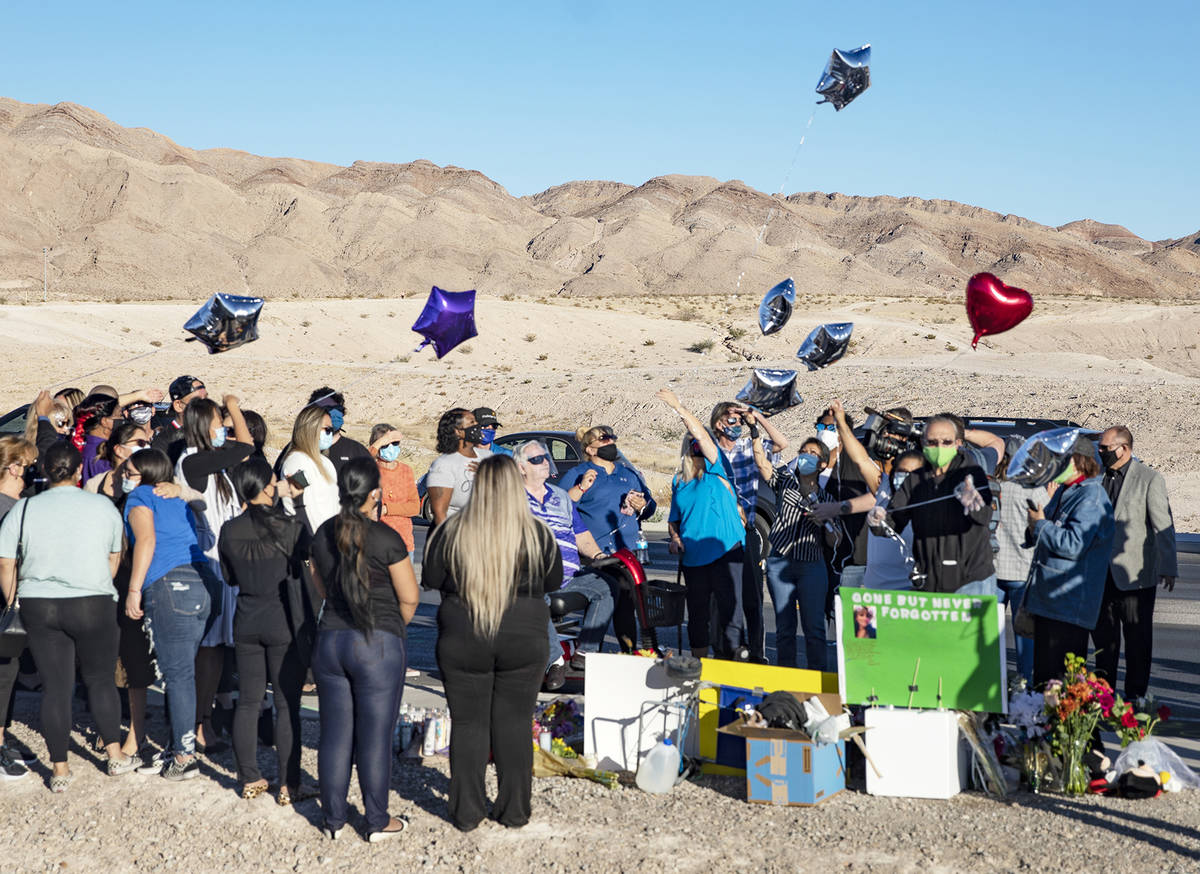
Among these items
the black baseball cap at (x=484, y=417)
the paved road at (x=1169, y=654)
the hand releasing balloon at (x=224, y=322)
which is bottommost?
the paved road at (x=1169, y=654)

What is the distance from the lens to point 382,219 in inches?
5689

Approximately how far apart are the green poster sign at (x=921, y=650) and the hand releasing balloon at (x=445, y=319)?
539 cm

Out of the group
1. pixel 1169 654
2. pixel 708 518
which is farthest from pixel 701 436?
pixel 1169 654

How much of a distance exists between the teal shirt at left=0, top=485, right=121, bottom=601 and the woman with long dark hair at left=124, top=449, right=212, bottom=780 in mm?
177

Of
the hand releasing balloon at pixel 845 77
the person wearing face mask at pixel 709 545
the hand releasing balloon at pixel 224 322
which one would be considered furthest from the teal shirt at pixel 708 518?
the hand releasing balloon at pixel 845 77

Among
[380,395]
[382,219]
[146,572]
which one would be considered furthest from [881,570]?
[382,219]

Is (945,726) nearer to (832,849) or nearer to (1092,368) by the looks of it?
(832,849)

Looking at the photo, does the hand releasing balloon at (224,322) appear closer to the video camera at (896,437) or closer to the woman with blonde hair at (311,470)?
the woman with blonde hair at (311,470)

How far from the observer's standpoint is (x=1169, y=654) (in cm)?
950

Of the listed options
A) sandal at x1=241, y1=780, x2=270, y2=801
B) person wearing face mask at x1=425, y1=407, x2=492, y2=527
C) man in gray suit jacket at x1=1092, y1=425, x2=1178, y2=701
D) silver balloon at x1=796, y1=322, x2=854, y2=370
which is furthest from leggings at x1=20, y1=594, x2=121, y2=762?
silver balloon at x1=796, y1=322, x2=854, y2=370

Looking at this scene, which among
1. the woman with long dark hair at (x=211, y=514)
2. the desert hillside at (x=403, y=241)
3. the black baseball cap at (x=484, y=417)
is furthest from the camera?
the desert hillside at (x=403, y=241)

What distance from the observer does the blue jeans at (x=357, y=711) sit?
5375 mm

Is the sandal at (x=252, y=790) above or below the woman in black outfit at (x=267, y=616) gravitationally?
below

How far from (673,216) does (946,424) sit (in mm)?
178097
